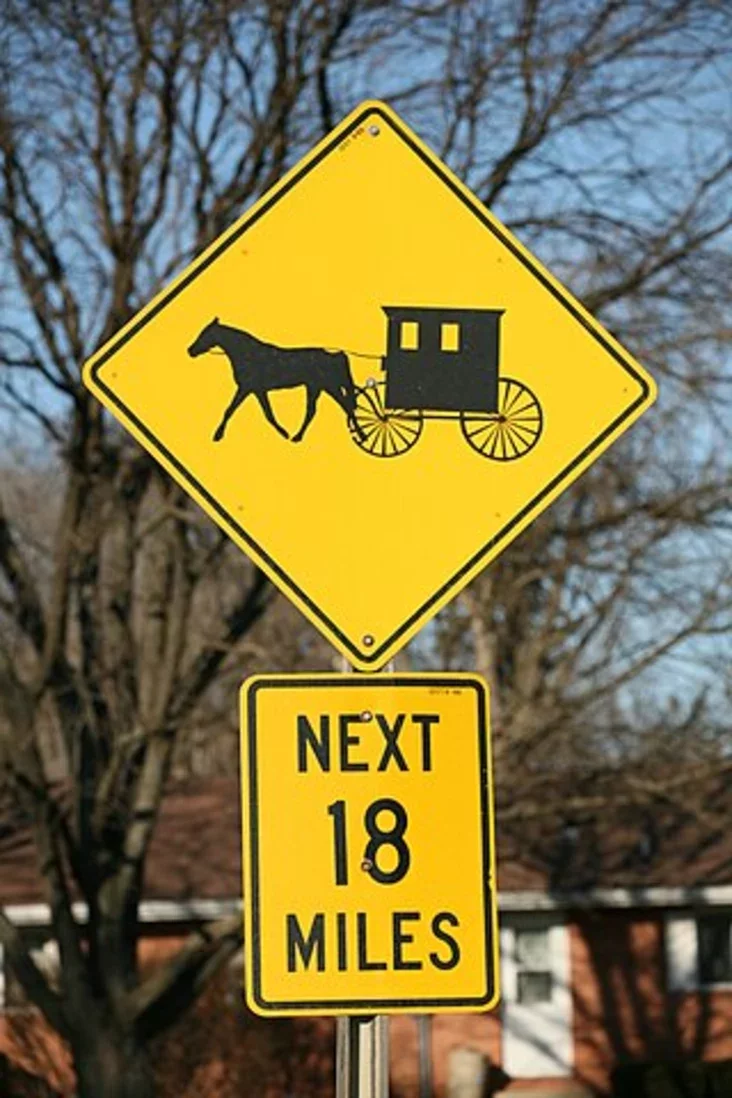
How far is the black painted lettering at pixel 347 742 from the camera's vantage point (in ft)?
14.1

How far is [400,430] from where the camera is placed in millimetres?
4492

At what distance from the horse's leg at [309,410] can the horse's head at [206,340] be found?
0.25 metres

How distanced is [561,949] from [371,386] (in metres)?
23.2

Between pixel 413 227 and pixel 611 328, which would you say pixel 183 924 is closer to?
pixel 611 328

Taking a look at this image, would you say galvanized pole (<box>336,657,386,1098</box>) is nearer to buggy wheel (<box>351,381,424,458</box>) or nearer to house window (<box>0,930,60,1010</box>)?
buggy wheel (<box>351,381,424,458</box>)

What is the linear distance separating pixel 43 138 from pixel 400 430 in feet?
51.8

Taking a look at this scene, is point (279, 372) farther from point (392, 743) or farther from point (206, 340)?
point (392, 743)

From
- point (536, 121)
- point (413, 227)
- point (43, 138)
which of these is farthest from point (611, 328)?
point (413, 227)

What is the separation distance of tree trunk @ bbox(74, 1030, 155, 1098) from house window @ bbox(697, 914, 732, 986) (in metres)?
9.03

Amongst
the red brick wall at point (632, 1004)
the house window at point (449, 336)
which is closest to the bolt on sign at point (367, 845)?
the house window at point (449, 336)

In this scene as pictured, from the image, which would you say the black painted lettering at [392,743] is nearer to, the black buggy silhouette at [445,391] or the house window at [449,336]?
the black buggy silhouette at [445,391]

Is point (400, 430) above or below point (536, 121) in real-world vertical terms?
below

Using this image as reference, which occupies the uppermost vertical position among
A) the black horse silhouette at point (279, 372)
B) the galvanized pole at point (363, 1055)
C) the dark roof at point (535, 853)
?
the dark roof at point (535, 853)

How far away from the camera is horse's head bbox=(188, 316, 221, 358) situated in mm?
4500
